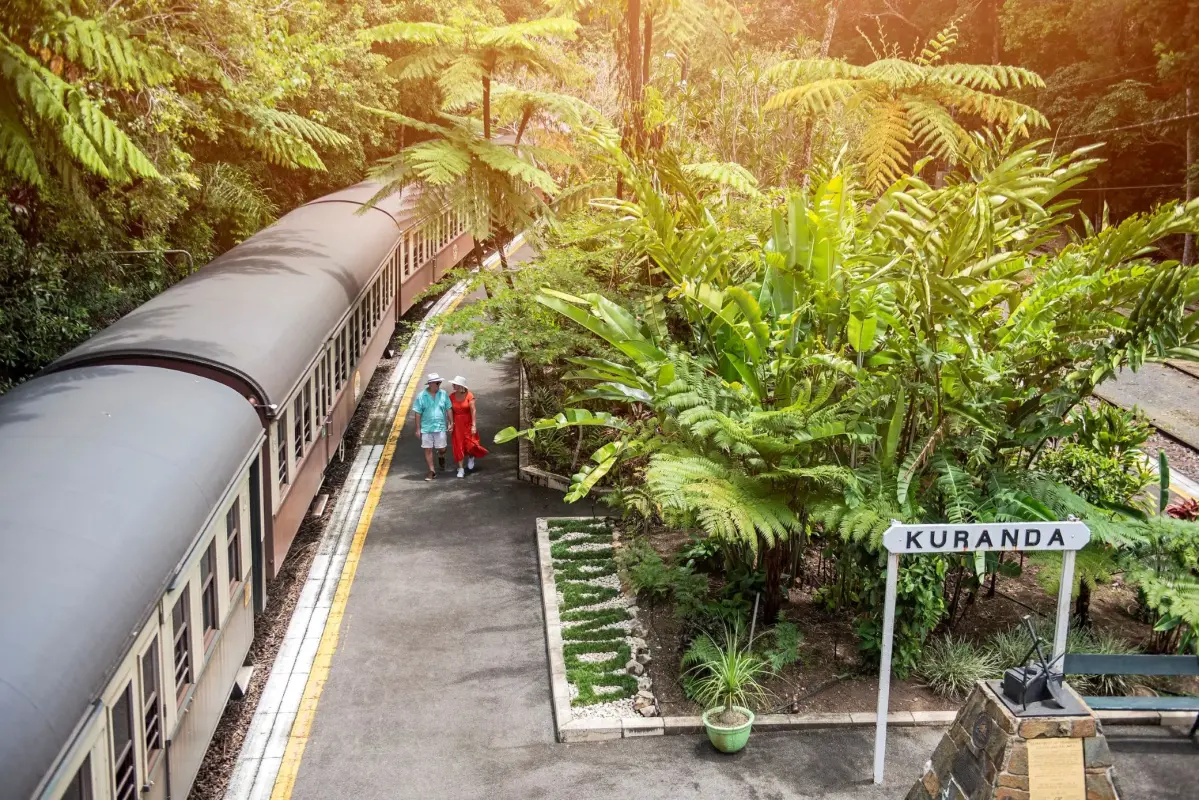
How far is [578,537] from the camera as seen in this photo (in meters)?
12.1

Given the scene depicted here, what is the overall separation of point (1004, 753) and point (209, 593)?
17.4 ft

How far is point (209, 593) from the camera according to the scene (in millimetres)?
7527

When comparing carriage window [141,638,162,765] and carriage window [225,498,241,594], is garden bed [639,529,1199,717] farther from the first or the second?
carriage window [141,638,162,765]

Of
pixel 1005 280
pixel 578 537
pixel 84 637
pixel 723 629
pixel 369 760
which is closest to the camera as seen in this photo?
pixel 84 637

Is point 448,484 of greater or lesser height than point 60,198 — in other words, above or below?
below

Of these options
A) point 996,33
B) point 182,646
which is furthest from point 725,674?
point 996,33

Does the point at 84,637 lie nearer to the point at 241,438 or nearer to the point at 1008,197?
the point at 241,438

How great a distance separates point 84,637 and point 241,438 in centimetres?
327

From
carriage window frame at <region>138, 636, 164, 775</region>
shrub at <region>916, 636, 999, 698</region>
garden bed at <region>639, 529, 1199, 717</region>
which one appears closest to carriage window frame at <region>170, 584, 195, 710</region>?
carriage window frame at <region>138, 636, 164, 775</region>

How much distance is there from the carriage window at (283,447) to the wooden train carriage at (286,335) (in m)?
0.01

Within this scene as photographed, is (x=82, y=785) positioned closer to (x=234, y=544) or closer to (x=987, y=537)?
(x=234, y=544)

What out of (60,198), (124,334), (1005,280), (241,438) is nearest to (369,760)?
(241,438)

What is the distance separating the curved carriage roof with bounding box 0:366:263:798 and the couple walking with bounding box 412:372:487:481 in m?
5.15

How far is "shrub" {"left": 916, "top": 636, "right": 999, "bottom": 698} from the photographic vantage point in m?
8.98
